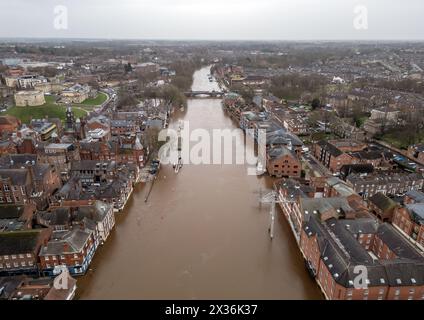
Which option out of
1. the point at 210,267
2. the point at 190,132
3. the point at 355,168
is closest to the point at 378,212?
the point at 355,168

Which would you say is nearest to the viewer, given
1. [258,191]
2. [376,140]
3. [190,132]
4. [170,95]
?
[258,191]

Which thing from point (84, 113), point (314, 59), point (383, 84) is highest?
point (314, 59)

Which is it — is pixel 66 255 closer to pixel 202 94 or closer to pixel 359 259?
pixel 359 259

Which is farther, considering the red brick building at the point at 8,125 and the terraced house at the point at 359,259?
the red brick building at the point at 8,125

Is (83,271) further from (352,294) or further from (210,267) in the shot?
(352,294)

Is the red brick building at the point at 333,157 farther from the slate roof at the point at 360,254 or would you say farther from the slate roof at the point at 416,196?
the slate roof at the point at 360,254

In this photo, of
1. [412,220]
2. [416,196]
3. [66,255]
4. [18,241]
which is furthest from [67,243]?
[416,196]

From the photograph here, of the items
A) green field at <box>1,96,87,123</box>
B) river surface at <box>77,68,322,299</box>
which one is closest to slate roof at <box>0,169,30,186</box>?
river surface at <box>77,68,322,299</box>

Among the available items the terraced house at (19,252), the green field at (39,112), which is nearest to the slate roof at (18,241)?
the terraced house at (19,252)
